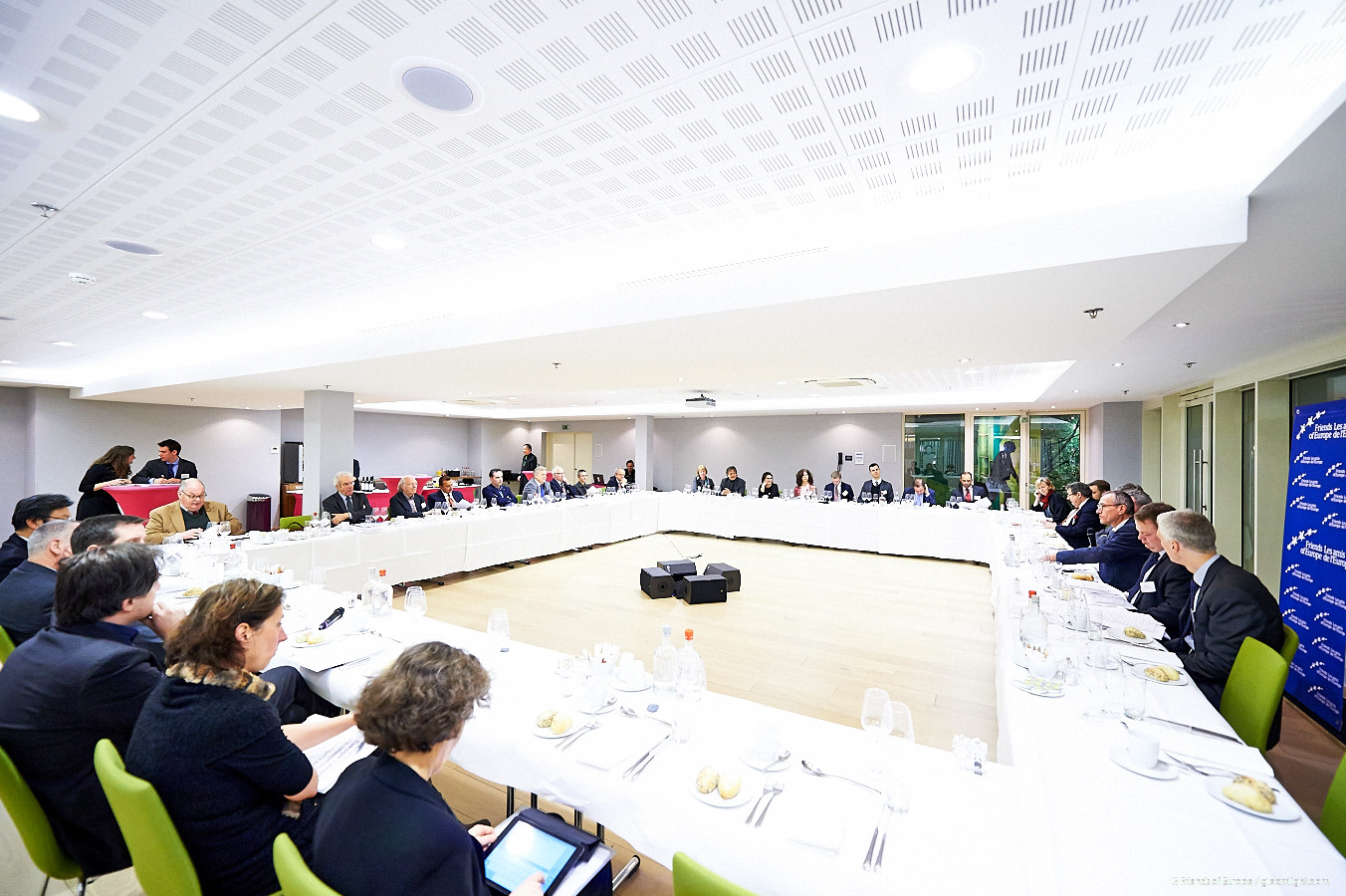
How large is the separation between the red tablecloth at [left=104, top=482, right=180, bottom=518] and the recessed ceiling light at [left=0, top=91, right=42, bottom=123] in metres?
6.68

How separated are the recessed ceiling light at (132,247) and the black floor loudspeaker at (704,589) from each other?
4871 millimetres

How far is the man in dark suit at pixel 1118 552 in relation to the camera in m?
3.99

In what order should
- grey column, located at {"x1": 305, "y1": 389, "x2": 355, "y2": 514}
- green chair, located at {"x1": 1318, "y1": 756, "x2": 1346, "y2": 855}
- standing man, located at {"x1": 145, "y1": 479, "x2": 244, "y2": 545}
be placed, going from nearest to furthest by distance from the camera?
1. green chair, located at {"x1": 1318, "y1": 756, "x2": 1346, "y2": 855}
2. standing man, located at {"x1": 145, "y1": 479, "x2": 244, "y2": 545}
3. grey column, located at {"x1": 305, "y1": 389, "x2": 355, "y2": 514}

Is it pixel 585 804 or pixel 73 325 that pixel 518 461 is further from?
pixel 585 804

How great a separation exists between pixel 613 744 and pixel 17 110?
3067mm

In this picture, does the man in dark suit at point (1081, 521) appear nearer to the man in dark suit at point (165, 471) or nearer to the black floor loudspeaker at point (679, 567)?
the black floor loudspeaker at point (679, 567)

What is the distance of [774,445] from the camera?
14.4 metres

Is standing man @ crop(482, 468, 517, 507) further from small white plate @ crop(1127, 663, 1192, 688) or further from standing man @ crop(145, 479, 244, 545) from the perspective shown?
small white plate @ crop(1127, 663, 1192, 688)

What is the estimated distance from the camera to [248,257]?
140 inches

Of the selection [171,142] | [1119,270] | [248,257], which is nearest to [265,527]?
[248,257]

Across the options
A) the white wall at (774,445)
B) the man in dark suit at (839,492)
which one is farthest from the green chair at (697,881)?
the white wall at (774,445)

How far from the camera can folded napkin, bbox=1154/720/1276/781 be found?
5.16ft

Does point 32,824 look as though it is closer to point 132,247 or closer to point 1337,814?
point 132,247

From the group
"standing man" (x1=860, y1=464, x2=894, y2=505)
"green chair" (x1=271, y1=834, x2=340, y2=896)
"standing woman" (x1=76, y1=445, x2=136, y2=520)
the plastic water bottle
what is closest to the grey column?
"standing woman" (x1=76, y1=445, x2=136, y2=520)
